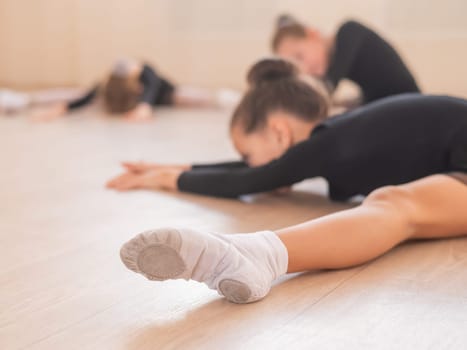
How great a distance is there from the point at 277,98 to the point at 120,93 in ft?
6.90

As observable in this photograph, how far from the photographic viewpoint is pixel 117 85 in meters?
3.20

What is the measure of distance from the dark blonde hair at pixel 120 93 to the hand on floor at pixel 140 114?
92 mm

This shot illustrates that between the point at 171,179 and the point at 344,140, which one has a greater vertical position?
the point at 344,140

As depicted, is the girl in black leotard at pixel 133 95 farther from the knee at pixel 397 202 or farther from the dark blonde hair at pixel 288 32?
the knee at pixel 397 202

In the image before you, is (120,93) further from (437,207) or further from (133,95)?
(437,207)

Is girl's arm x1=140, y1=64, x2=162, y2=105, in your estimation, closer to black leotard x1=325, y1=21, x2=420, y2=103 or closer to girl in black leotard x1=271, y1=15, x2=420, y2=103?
girl in black leotard x1=271, y1=15, x2=420, y2=103

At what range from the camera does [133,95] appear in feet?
10.6

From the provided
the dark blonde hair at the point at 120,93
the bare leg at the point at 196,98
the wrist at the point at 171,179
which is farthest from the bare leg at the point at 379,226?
the bare leg at the point at 196,98

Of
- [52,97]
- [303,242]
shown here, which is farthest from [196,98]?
[303,242]

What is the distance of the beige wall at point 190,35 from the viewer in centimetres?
313

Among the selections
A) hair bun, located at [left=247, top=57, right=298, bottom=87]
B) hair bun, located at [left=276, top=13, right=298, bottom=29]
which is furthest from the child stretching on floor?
hair bun, located at [left=247, top=57, right=298, bottom=87]

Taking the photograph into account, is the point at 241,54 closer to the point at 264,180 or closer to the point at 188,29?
the point at 188,29

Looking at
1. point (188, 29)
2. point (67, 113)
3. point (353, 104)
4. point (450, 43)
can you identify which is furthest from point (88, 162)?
point (188, 29)

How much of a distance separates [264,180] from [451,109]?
38 cm
